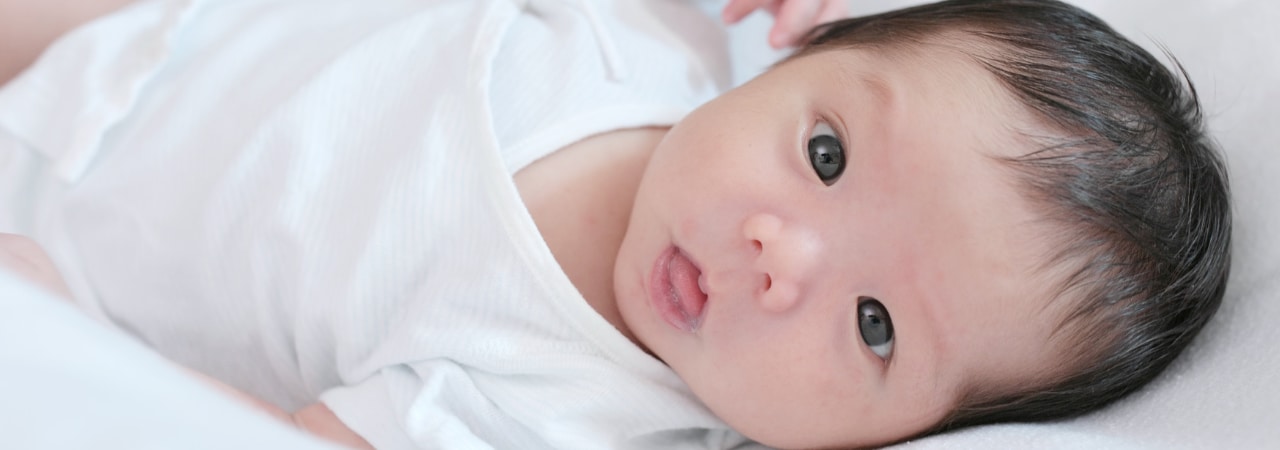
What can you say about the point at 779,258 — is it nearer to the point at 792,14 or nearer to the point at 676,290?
the point at 676,290

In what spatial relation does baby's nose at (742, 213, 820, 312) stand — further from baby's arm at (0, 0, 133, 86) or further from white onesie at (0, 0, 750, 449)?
baby's arm at (0, 0, 133, 86)

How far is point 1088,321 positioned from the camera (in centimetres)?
85

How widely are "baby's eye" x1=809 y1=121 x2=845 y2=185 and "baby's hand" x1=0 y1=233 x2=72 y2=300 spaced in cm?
64

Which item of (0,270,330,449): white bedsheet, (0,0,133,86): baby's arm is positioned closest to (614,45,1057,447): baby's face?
→ (0,270,330,449): white bedsheet

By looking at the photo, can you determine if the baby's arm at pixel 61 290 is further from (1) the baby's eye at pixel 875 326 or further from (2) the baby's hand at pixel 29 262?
(1) the baby's eye at pixel 875 326

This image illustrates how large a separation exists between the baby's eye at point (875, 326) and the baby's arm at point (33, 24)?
105cm

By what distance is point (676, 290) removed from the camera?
916 millimetres

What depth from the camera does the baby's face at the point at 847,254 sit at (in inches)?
32.7

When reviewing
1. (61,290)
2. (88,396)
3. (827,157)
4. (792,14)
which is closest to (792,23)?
(792,14)

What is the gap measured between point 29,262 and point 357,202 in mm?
315

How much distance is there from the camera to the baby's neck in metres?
1.03

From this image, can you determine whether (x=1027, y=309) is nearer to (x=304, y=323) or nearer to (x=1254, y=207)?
(x=1254, y=207)

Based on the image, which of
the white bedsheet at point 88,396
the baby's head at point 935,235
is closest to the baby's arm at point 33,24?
the baby's head at point 935,235

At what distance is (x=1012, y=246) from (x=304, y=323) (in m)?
0.71
